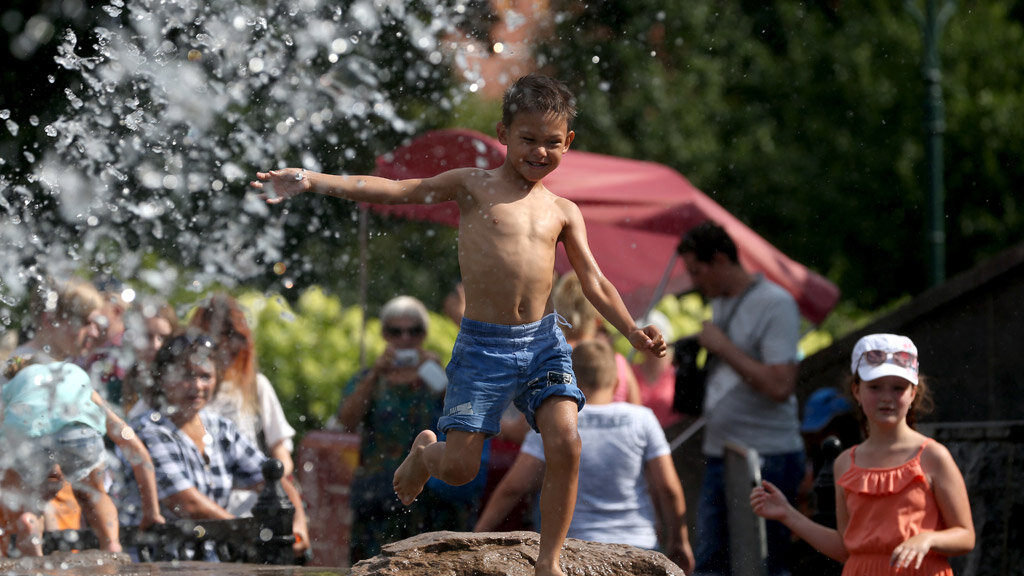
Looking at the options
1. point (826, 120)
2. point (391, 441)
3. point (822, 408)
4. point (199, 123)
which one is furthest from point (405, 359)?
point (826, 120)

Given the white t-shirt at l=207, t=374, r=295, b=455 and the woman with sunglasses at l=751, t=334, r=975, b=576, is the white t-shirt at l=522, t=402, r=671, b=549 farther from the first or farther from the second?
the white t-shirt at l=207, t=374, r=295, b=455

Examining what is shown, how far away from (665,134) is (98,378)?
16771mm

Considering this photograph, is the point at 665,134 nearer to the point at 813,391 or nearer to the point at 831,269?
the point at 831,269

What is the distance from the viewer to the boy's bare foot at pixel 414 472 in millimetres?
4055

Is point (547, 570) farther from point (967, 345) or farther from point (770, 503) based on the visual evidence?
point (967, 345)

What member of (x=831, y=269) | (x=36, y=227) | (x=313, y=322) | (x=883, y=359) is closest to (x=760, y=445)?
(x=883, y=359)

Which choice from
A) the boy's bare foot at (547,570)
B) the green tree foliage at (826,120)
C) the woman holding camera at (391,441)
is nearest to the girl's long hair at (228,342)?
→ the woman holding camera at (391,441)

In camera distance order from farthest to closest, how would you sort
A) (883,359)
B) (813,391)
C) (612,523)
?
(813,391) < (612,523) < (883,359)

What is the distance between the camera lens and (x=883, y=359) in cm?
428

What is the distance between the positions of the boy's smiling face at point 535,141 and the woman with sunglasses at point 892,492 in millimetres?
1349

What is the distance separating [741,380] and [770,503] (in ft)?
5.34

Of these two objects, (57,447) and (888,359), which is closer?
(888,359)

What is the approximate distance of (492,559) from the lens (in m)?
3.94

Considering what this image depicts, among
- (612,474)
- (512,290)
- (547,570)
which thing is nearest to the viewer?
(547,570)
